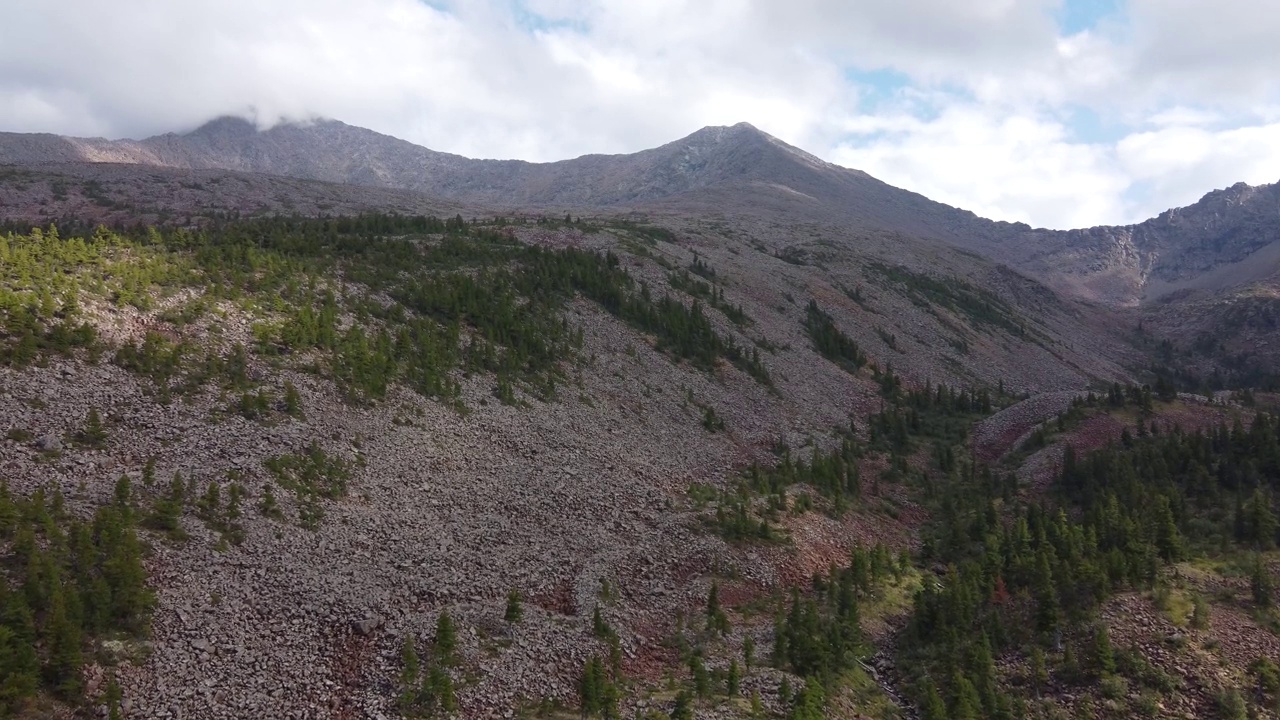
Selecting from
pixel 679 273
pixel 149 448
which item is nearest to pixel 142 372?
pixel 149 448

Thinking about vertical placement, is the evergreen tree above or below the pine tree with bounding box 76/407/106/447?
below

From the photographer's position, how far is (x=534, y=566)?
75.8 ft

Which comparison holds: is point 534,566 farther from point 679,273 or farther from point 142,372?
point 679,273

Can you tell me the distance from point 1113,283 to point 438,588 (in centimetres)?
21911

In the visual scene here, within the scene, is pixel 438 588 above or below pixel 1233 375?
below

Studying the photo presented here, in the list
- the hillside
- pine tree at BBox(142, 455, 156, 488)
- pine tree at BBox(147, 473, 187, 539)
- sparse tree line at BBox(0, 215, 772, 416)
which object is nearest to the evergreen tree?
the hillside

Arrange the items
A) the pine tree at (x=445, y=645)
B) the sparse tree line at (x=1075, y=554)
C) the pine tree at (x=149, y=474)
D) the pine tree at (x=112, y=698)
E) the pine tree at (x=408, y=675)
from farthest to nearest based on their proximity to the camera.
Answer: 1. the pine tree at (x=149, y=474)
2. the sparse tree line at (x=1075, y=554)
3. the pine tree at (x=445, y=645)
4. the pine tree at (x=408, y=675)
5. the pine tree at (x=112, y=698)

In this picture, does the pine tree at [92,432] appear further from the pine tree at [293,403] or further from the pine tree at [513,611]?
the pine tree at [513,611]

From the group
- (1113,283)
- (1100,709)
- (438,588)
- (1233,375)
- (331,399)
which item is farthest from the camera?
(1113,283)

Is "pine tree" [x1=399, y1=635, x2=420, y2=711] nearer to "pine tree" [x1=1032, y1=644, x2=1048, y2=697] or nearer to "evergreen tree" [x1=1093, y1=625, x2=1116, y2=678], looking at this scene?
"pine tree" [x1=1032, y1=644, x2=1048, y2=697]

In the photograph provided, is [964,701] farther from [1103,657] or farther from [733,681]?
[733,681]

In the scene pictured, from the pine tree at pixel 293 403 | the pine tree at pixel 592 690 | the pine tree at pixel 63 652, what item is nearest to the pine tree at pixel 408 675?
the pine tree at pixel 592 690

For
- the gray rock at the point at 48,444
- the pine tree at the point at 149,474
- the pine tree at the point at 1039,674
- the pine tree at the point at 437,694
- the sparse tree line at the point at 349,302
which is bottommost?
the pine tree at the point at 437,694

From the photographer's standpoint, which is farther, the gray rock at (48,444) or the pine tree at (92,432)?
the pine tree at (92,432)
